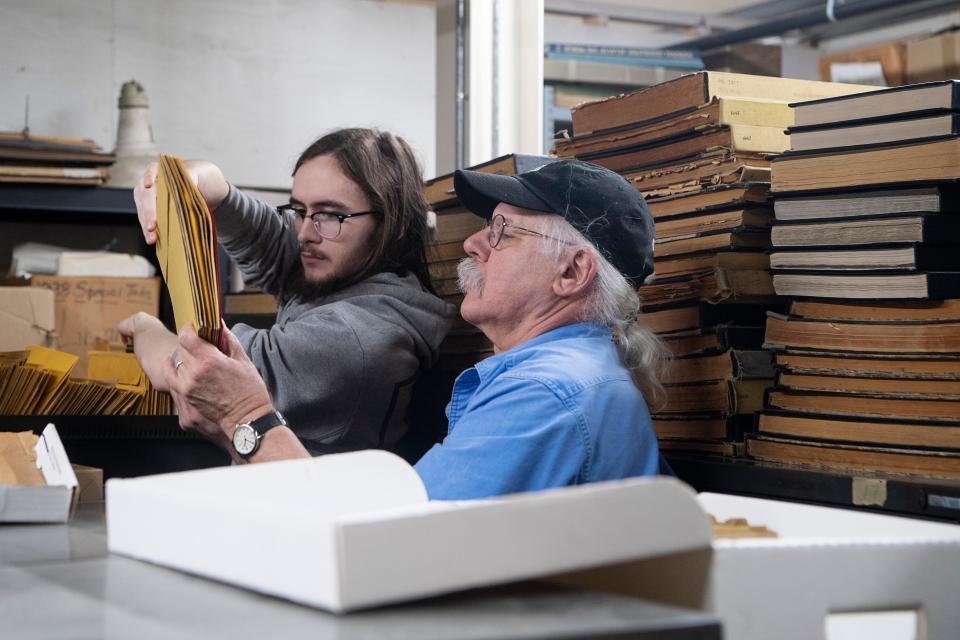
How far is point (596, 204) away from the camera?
1.86 meters

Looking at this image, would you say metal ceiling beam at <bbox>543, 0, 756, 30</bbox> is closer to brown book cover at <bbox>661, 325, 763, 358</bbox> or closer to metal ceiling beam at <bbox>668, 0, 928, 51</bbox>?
metal ceiling beam at <bbox>668, 0, 928, 51</bbox>

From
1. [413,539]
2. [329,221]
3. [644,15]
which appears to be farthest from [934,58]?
[413,539]

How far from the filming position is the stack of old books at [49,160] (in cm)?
391

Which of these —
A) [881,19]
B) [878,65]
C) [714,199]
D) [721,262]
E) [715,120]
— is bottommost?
[721,262]

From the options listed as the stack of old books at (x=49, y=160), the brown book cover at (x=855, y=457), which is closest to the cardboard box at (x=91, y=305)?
the stack of old books at (x=49, y=160)

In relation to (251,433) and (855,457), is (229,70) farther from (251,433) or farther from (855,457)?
(855,457)

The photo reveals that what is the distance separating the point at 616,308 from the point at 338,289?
0.68 metres

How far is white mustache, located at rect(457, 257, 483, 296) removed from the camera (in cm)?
197

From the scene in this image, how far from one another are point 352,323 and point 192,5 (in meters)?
3.24

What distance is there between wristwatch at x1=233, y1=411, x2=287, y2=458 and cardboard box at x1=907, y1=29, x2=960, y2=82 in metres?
3.40

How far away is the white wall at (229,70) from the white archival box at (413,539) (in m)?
3.80

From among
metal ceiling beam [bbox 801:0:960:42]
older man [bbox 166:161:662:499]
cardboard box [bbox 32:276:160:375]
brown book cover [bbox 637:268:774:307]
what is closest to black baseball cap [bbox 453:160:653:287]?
older man [bbox 166:161:662:499]

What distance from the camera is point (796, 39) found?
22.2 feet

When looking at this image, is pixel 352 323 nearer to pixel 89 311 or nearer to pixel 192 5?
pixel 89 311
